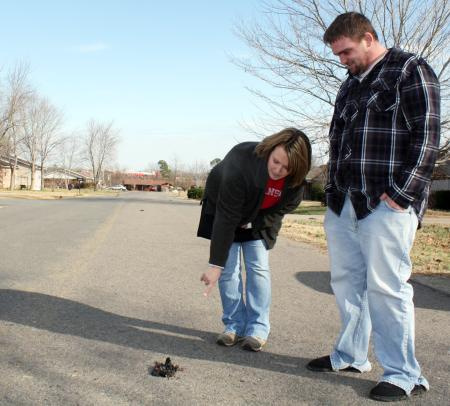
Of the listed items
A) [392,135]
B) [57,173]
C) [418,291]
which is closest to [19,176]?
[57,173]

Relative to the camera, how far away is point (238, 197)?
330 centimetres

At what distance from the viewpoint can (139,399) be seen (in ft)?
8.86

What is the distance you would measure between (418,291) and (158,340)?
323cm

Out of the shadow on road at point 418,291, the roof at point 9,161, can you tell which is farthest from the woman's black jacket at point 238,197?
the roof at point 9,161

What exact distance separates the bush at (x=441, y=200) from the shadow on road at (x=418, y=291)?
24.9 meters

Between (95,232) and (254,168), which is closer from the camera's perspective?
(254,168)

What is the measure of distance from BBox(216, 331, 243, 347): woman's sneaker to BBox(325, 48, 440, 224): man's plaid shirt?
1.26m

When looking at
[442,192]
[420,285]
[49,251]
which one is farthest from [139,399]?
[442,192]

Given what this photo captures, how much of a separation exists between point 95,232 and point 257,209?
9.16m

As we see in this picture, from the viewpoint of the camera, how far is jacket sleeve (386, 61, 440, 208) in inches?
105

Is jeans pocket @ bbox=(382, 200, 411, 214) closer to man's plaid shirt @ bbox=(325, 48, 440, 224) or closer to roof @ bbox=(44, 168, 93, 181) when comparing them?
man's plaid shirt @ bbox=(325, 48, 440, 224)

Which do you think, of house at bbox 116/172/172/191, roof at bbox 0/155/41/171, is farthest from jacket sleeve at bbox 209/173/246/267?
house at bbox 116/172/172/191

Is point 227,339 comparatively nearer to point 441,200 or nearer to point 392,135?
point 392,135

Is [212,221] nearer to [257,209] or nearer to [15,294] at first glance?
[257,209]
